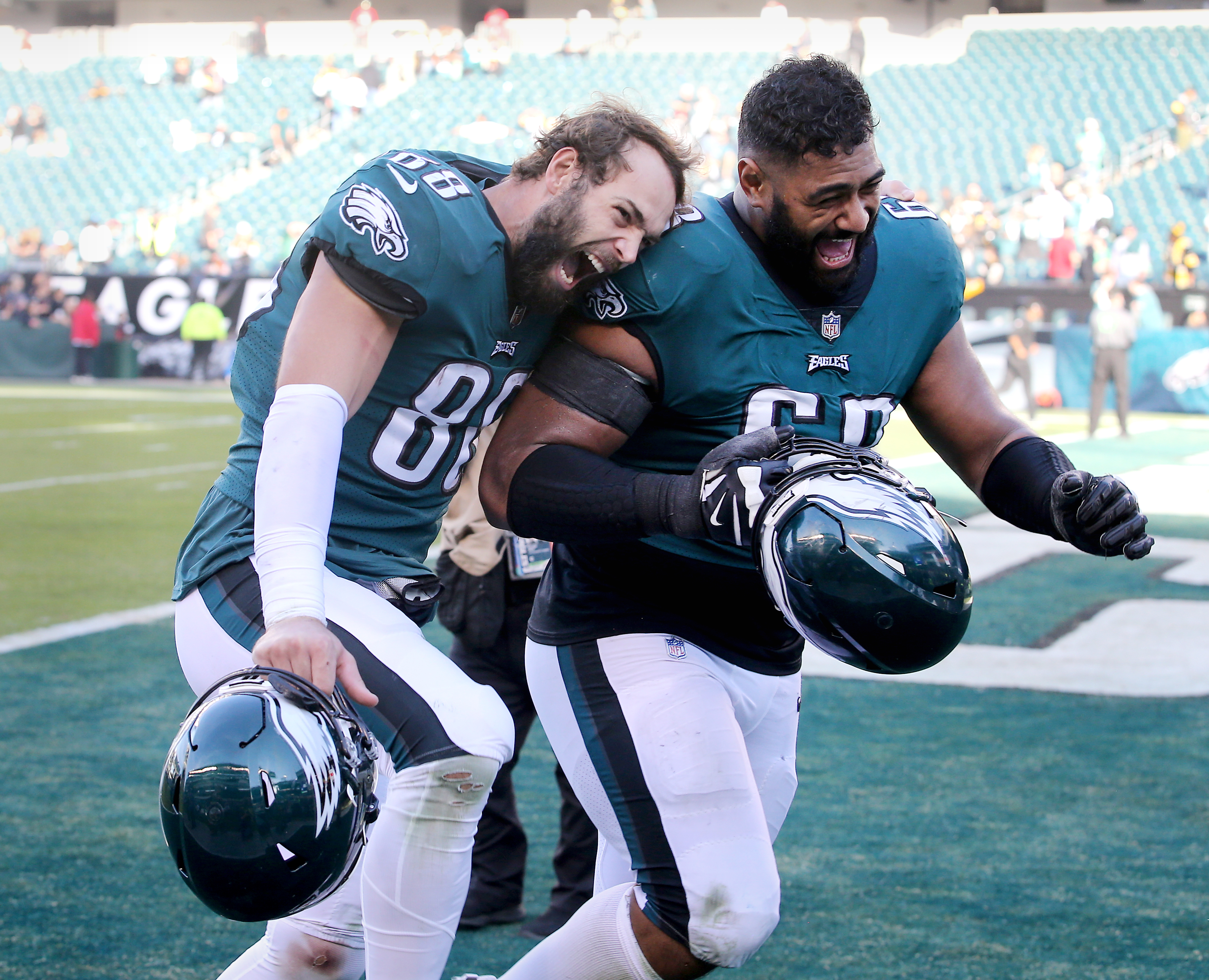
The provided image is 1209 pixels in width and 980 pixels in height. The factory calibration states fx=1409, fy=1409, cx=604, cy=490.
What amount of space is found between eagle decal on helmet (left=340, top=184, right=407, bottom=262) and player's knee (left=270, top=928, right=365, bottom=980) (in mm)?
1044

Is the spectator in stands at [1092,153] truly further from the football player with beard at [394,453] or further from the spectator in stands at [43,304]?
the football player with beard at [394,453]

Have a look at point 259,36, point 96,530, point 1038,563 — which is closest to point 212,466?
point 96,530

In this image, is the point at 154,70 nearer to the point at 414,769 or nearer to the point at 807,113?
the point at 807,113

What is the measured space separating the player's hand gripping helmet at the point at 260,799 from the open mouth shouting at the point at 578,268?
29.0 inches

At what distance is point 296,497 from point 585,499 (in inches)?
17.5

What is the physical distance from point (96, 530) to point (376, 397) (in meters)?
6.45

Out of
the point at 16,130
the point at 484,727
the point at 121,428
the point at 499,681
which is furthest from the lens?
the point at 16,130

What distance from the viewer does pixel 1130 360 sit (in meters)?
18.5

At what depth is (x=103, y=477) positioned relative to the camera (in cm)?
1039

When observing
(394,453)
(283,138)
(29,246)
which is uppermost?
(394,453)

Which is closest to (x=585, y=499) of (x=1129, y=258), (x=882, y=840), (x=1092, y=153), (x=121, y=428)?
(x=882, y=840)

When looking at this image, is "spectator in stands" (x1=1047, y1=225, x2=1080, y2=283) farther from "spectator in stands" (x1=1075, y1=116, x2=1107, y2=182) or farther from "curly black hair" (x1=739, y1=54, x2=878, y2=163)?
"curly black hair" (x1=739, y1=54, x2=878, y2=163)

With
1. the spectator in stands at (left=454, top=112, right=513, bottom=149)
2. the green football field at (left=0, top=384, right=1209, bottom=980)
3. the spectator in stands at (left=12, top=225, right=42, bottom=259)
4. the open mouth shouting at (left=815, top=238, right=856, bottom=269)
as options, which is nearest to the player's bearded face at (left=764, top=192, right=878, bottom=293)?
the open mouth shouting at (left=815, top=238, right=856, bottom=269)

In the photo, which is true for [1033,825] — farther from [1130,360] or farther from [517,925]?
[1130,360]
